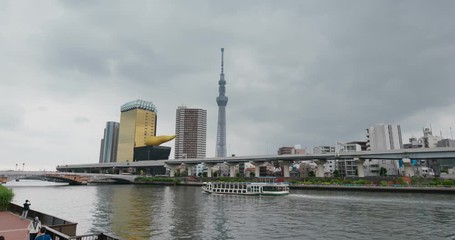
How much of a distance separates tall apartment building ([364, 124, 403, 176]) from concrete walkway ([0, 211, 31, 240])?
491 ft

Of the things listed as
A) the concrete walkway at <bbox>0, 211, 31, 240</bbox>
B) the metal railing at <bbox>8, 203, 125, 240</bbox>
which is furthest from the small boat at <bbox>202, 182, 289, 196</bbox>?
the concrete walkway at <bbox>0, 211, 31, 240</bbox>

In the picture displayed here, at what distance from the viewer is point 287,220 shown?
117ft

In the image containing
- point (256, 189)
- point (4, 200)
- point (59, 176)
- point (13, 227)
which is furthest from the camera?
point (59, 176)

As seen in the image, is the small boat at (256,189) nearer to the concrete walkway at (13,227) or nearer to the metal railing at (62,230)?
the metal railing at (62,230)

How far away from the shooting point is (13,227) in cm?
2180

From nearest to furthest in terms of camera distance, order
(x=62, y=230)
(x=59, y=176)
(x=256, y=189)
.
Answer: (x=62, y=230)
(x=256, y=189)
(x=59, y=176)

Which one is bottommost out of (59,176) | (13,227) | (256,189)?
(13,227)

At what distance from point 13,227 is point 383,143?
18799cm

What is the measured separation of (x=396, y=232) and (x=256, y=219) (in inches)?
596

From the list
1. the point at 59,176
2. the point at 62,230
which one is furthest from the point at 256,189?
the point at 59,176

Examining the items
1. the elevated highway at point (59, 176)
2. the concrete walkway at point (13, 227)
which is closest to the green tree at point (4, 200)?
the concrete walkway at point (13, 227)

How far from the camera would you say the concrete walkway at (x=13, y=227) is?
19.0 m

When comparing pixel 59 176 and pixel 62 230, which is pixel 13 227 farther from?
pixel 59 176

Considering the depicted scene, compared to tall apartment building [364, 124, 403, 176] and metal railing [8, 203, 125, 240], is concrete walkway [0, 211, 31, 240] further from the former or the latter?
tall apartment building [364, 124, 403, 176]
